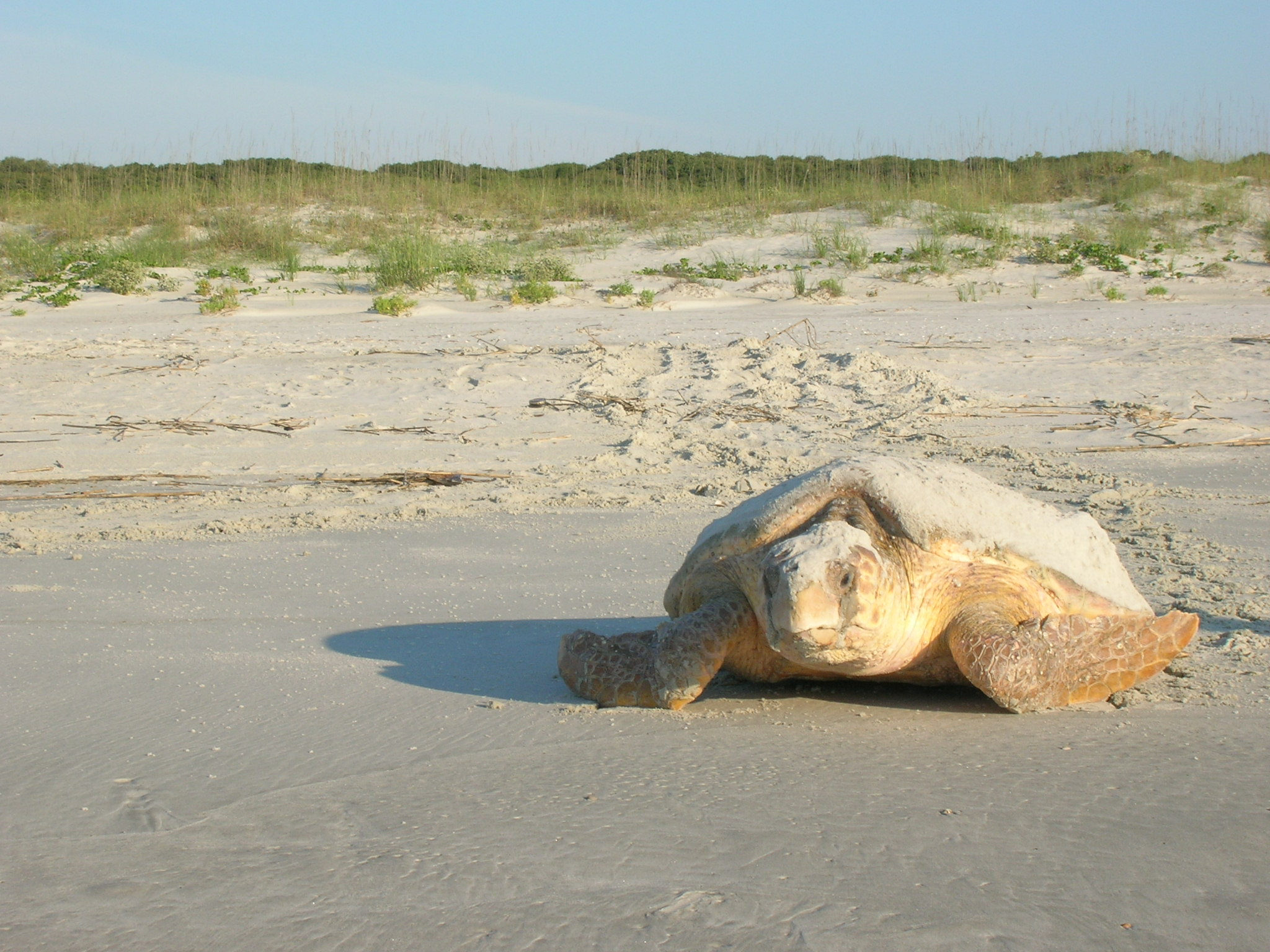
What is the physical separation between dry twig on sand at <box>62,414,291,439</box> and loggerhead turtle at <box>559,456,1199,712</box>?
14.7ft

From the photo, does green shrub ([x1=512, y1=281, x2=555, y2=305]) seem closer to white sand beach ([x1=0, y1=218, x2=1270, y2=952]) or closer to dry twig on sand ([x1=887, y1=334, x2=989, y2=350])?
white sand beach ([x1=0, y1=218, x2=1270, y2=952])

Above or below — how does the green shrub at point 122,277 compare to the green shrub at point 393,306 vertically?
above

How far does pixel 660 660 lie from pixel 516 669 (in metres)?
0.54

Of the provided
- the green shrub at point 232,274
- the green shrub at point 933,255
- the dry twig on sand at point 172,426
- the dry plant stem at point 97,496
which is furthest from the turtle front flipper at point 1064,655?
the green shrub at point 232,274

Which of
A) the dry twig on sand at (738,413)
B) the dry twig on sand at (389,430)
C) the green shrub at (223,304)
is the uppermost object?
the green shrub at (223,304)

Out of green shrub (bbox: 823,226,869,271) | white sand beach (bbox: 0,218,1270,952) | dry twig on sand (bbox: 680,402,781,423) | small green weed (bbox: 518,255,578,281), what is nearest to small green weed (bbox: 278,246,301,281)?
small green weed (bbox: 518,255,578,281)

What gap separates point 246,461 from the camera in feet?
19.8

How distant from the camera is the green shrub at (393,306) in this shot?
387 inches

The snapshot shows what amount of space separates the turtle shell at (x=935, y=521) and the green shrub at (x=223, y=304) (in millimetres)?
8244

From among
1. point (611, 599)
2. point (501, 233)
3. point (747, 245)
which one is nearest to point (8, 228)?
point (501, 233)

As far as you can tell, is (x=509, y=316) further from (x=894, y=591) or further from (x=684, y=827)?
(x=684, y=827)

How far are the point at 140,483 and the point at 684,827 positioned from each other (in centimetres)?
471

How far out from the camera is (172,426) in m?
6.68

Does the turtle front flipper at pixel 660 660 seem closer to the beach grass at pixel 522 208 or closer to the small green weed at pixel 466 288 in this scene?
the small green weed at pixel 466 288
